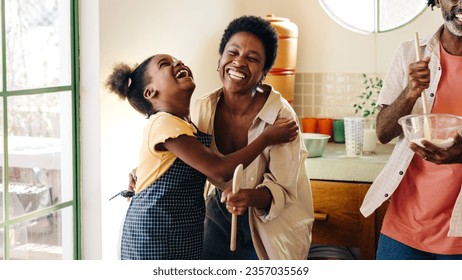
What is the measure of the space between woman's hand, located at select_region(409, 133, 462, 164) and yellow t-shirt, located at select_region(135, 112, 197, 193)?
450mm

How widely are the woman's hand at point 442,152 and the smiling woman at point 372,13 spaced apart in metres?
1.10

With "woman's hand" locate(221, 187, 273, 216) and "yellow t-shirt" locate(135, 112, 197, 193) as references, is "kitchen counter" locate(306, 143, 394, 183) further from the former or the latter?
"yellow t-shirt" locate(135, 112, 197, 193)

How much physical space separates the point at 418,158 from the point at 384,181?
9cm

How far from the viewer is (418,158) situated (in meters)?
1.61

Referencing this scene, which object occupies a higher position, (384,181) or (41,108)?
(41,108)

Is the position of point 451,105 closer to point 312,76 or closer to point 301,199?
point 301,199

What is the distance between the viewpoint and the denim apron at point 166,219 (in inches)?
59.9

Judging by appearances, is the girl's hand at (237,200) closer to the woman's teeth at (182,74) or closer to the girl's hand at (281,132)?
the girl's hand at (281,132)

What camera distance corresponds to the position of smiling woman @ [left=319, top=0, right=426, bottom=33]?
2527 millimetres

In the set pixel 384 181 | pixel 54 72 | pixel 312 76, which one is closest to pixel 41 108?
pixel 54 72

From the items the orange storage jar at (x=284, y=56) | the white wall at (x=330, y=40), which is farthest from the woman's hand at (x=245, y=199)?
the white wall at (x=330, y=40)

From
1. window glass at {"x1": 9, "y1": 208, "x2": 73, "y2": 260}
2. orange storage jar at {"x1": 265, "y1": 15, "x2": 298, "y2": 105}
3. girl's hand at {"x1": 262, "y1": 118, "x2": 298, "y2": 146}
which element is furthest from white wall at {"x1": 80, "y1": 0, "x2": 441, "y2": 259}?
girl's hand at {"x1": 262, "y1": 118, "x2": 298, "y2": 146}
